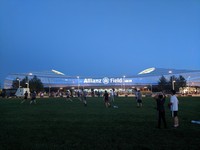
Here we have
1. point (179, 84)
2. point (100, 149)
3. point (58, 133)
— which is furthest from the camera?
point (179, 84)

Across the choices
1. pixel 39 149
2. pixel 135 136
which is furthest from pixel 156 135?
pixel 39 149

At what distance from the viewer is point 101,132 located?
14258 mm

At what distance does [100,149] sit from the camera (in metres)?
10.3

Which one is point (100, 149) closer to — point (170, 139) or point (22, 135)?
point (170, 139)

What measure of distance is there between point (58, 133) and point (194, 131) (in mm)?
6083

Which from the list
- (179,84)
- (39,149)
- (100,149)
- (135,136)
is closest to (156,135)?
(135,136)

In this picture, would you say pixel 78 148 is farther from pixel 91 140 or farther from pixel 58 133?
pixel 58 133

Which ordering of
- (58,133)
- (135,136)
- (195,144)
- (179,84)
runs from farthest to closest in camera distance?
1. (179,84)
2. (58,133)
3. (135,136)
4. (195,144)

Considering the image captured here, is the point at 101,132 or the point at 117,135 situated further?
the point at 101,132

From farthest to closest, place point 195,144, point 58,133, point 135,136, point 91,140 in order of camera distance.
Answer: point 58,133 < point 135,136 < point 91,140 < point 195,144

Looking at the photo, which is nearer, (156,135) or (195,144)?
(195,144)

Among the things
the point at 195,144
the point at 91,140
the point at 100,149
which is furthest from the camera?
the point at 91,140

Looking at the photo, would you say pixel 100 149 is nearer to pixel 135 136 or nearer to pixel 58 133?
pixel 135 136

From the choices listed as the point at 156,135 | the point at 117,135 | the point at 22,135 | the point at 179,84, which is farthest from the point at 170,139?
the point at 179,84
